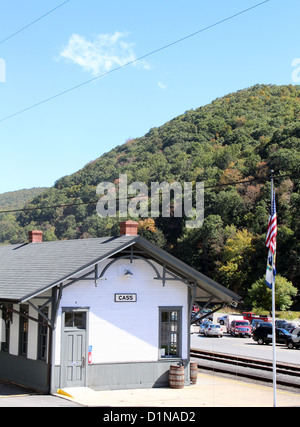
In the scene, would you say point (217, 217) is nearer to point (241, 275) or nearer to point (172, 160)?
point (241, 275)

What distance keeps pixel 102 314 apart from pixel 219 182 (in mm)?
97450

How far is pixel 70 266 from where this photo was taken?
1911 centimetres

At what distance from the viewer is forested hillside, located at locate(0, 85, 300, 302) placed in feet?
285

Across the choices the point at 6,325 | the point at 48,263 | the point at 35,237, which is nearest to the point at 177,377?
the point at 48,263

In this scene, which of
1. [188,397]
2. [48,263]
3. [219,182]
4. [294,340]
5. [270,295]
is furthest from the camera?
[219,182]

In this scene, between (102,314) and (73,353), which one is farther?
(102,314)

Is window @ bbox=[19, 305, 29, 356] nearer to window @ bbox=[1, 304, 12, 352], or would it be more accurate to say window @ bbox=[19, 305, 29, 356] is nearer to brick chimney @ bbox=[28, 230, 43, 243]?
window @ bbox=[1, 304, 12, 352]

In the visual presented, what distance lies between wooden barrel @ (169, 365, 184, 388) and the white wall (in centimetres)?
77

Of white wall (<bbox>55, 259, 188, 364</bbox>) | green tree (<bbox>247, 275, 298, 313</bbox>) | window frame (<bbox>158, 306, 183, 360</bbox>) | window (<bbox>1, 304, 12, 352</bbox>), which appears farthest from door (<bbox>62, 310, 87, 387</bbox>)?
green tree (<bbox>247, 275, 298, 313</bbox>)

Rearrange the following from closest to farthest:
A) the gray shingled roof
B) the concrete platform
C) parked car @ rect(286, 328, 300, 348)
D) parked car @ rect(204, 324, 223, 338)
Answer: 1. the concrete platform
2. the gray shingled roof
3. parked car @ rect(286, 328, 300, 348)
4. parked car @ rect(204, 324, 223, 338)

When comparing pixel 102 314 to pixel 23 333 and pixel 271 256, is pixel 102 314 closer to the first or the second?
pixel 23 333

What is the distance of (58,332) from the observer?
18516 mm

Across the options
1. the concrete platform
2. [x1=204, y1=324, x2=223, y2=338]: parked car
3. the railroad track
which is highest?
the concrete platform
